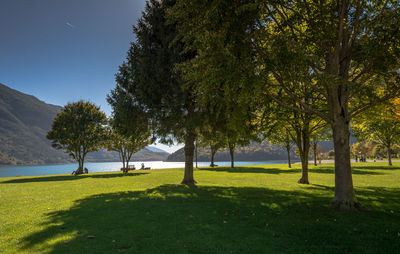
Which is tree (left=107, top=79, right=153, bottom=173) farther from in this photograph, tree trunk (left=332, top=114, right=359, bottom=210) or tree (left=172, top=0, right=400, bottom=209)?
tree trunk (left=332, top=114, right=359, bottom=210)

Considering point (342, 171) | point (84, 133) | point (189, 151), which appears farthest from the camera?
point (84, 133)

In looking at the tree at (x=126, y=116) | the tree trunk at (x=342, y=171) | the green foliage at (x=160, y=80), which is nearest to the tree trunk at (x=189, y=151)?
the green foliage at (x=160, y=80)

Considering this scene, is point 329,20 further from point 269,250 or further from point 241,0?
point 269,250

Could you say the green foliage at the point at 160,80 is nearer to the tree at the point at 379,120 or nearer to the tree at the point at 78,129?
the tree at the point at 379,120

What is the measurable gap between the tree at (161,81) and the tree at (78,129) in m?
28.9

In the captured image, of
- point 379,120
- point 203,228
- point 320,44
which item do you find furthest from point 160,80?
point 379,120

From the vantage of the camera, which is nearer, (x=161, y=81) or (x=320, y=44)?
(x=320, y=44)

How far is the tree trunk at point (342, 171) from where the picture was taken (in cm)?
983

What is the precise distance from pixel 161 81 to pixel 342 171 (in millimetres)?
13533

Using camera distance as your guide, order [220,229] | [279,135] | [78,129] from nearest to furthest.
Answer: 1. [220,229]
2. [279,135]
3. [78,129]

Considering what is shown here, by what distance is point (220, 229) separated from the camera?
7.17 metres

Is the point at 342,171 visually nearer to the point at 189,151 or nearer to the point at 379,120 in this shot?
the point at 189,151

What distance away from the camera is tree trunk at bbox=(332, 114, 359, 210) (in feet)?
32.2

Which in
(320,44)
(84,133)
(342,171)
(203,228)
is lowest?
(203,228)
